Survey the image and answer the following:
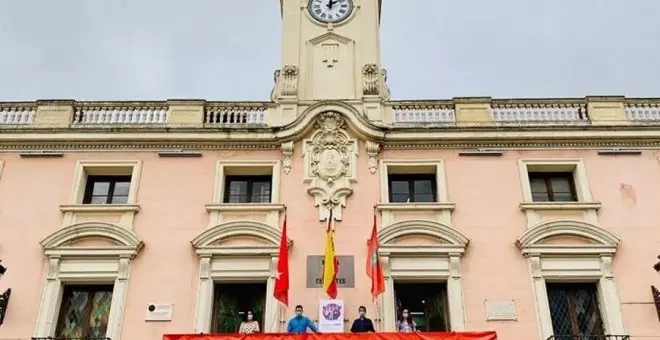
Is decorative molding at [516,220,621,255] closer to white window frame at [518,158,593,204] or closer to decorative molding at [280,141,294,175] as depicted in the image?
white window frame at [518,158,593,204]

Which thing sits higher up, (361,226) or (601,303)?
(361,226)

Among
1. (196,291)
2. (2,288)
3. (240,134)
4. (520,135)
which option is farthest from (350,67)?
(2,288)

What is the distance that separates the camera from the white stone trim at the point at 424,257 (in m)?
14.9

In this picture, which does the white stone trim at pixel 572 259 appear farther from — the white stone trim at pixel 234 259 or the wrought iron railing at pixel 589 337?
the white stone trim at pixel 234 259

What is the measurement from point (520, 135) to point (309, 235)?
18.9ft

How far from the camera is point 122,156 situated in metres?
17.1

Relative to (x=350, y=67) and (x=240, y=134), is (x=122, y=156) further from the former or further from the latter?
(x=350, y=67)

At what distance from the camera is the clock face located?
19547 mm

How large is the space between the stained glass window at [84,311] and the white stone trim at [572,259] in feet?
30.4

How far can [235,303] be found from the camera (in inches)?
604

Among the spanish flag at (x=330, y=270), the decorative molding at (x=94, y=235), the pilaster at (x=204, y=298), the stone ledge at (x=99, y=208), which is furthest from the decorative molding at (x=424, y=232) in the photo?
the stone ledge at (x=99, y=208)

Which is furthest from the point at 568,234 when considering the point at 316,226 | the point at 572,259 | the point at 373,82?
the point at 373,82

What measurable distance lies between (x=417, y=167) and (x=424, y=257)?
255 centimetres

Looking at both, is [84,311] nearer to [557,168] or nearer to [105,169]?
[105,169]
